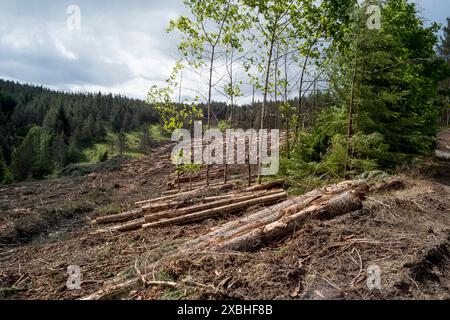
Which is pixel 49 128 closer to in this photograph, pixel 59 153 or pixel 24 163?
pixel 59 153

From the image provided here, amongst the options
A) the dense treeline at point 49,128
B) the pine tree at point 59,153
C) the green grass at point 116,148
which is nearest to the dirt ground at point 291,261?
the dense treeline at point 49,128

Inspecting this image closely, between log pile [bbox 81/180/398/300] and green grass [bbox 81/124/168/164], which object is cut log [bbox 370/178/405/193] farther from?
green grass [bbox 81/124/168/164]

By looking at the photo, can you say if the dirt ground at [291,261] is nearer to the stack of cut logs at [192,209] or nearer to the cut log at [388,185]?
the stack of cut logs at [192,209]

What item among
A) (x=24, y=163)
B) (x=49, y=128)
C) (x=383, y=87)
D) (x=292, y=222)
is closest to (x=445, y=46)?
(x=383, y=87)

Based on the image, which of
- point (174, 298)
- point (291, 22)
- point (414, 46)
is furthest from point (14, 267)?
point (414, 46)

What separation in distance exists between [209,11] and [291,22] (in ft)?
10.2

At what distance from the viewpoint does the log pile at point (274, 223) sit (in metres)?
→ 4.75

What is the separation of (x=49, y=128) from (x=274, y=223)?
80.8m

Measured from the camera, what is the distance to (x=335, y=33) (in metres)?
12.1

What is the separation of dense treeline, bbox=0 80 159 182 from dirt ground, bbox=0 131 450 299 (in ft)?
118

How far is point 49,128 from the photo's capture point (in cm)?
7162

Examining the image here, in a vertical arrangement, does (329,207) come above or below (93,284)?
above

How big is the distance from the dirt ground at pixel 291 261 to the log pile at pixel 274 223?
8.2 inches

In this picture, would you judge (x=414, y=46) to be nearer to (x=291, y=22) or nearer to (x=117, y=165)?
(x=291, y=22)
